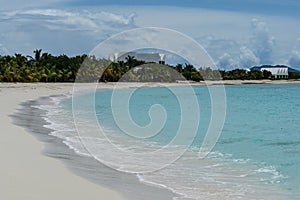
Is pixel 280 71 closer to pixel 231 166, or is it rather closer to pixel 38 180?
pixel 231 166

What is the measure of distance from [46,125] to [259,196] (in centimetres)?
1120

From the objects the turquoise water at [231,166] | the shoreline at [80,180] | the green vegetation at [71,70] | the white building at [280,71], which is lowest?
the turquoise water at [231,166]

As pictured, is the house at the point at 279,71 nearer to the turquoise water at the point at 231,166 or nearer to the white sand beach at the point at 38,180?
the turquoise water at the point at 231,166

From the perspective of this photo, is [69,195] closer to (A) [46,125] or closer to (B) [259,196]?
(B) [259,196]

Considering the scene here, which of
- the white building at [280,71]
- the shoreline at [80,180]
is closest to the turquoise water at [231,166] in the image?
the shoreline at [80,180]

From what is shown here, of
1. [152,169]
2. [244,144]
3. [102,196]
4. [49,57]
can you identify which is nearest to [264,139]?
[244,144]

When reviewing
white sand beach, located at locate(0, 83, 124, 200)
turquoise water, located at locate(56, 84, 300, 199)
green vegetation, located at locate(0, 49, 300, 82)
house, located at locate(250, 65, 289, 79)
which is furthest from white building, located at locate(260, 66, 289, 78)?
white sand beach, located at locate(0, 83, 124, 200)

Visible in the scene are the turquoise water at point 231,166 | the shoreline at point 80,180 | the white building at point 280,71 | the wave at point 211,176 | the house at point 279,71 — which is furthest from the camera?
the white building at point 280,71

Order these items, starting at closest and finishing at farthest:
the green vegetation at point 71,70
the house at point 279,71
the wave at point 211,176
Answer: the wave at point 211,176 → the green vegetation at point 71,70 → the house at point 279,71

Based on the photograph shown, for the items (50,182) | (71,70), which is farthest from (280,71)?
(50,182)

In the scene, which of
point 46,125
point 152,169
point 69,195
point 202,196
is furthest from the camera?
point 46,125

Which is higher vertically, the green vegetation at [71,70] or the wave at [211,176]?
the green vegetation at [71,70]

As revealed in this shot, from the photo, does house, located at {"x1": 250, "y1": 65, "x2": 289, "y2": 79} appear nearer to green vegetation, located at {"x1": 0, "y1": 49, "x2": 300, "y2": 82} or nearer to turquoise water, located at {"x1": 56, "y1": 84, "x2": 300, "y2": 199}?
green vegetation, located at {"x1": 0, "y1": 49, "x2": 300, "y2": 82}

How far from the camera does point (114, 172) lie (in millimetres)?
9812
